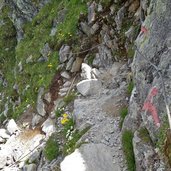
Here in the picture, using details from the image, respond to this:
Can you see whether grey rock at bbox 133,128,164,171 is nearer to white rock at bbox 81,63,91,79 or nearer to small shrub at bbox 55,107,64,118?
small shrub at bbox 55,107,64,118

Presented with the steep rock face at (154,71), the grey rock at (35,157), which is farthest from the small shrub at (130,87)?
the grey rock at (35,157)

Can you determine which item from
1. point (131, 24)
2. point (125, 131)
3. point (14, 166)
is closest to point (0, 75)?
point (14, 166)

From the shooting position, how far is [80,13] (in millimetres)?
24094

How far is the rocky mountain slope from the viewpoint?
1285 centimetres

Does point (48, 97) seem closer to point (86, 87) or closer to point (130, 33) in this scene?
point (86, 87)

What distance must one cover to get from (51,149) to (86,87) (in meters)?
4.33

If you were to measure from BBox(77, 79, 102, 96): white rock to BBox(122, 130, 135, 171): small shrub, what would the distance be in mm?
5676

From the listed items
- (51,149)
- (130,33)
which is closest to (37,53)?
(130,33)

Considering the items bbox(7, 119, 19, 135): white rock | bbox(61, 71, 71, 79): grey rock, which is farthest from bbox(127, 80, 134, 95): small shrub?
bbox(7, 119, 19, 135): white rock

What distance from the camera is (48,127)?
20.8m

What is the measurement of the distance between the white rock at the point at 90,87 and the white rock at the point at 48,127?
2577 millimetres

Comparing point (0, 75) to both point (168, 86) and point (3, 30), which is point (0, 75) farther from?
point (168, 86)

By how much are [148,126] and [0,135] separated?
1333 cm

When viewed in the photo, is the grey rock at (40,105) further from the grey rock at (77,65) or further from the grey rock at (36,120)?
the grey rock at (77,65)
